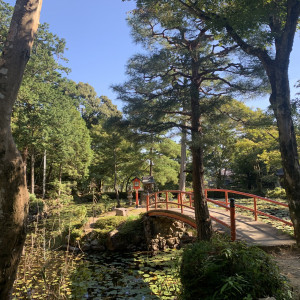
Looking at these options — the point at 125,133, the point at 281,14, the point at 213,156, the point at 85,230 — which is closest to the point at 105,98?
the point at 213,156

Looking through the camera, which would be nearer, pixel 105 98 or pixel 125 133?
pixel 125 133

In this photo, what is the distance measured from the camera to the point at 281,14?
4.56 metres

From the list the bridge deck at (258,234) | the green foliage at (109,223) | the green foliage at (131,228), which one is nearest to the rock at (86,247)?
the green foliage at (109,223)

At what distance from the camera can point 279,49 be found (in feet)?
14.2

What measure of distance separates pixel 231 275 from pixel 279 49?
393cm

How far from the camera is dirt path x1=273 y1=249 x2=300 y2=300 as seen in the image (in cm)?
278

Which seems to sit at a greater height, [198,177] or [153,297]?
[198,177]

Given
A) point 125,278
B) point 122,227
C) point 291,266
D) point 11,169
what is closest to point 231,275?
point 291,266

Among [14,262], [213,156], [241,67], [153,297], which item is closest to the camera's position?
[14,262]

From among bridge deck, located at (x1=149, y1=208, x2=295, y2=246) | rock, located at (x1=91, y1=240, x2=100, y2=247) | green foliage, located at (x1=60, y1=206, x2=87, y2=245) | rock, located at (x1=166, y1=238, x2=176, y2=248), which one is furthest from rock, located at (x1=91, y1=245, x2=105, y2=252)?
bridge deck, located at (x1=149, y1=208, x2=295, y2=246)

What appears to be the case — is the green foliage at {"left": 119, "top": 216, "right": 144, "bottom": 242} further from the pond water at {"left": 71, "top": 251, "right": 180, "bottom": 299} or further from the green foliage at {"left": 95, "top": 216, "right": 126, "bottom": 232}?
the pond water at {"left": 71, "top": 251, "right": 180, "bottom": 299}

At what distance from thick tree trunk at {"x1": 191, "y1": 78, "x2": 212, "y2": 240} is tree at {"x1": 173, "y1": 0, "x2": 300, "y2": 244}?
1.64 metres

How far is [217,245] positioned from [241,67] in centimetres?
469

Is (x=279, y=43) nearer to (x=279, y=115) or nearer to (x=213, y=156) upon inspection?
(x=279, y=115)
